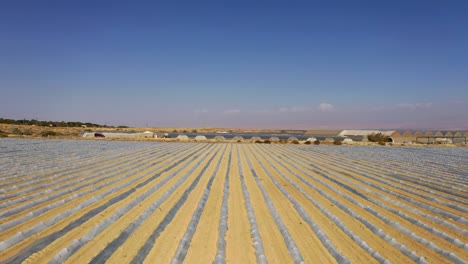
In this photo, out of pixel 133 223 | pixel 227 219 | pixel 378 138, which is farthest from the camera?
pixel 378 138

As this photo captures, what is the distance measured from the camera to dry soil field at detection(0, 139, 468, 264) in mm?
4312

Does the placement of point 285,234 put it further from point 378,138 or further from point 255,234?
point 378,138

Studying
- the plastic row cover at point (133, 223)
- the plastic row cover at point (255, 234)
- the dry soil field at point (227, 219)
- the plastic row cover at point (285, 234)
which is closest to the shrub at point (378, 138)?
the dry soil field at point (227, 219)

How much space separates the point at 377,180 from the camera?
10742mm

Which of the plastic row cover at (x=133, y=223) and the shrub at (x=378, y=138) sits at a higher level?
the shrub at (x=378, y=138)

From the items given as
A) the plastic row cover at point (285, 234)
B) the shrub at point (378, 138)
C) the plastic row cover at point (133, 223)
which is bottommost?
the plastic row cover at point (285, 234)

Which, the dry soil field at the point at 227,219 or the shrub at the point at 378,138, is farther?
the shrub at the point at 378,138

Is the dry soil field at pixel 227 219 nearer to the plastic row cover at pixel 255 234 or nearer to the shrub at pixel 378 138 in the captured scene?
the plastic row cover at pixel 255 234

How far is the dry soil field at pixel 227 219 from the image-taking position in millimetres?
4312

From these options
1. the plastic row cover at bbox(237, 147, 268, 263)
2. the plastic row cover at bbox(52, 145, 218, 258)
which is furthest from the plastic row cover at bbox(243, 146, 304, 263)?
the plastic row cover at bbox(52, 145, 218, 258)

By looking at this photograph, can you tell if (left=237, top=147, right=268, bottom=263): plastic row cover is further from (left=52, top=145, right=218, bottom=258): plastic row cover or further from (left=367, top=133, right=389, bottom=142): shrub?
(left=367, top=133, right=389, bottom=142): shrub

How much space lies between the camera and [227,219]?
5.95m

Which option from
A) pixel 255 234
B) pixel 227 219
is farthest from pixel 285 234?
pixel 227 219

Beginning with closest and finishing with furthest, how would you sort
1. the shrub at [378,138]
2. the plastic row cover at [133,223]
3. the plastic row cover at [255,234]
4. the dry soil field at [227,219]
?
the plastic row cover at [255,234] < the dry soil field at [227,219] < the plastic row cover at [133,223] < the shrub at [378,138]
